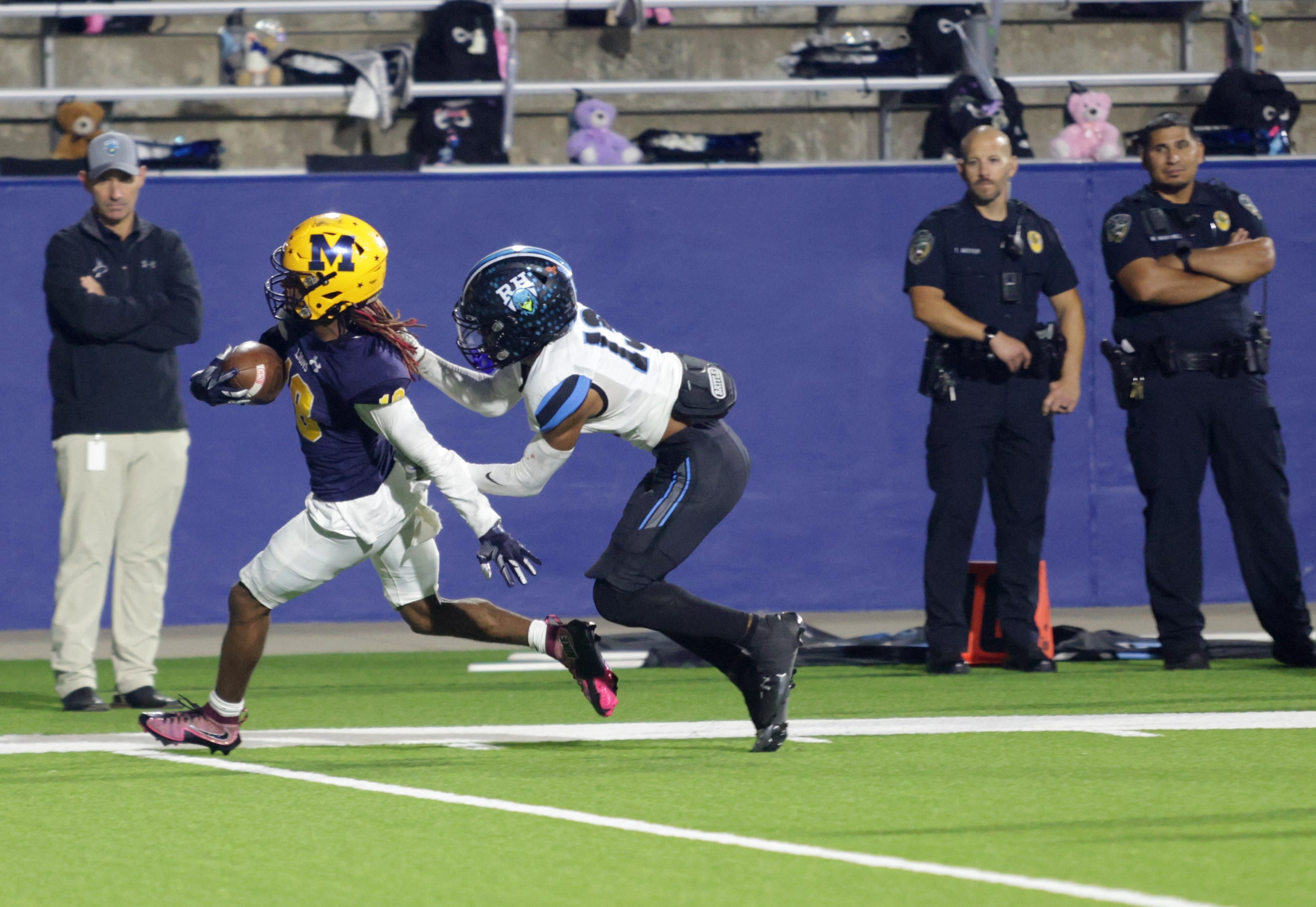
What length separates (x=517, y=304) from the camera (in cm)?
523

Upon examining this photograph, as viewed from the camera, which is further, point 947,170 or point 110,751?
point 947,170

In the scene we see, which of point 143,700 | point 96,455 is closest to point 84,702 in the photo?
point 143,700

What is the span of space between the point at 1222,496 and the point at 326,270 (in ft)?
13.2

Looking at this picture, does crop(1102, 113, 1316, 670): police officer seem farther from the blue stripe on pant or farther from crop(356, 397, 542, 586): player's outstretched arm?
crop(356, 397, 542, 586): player's outstretched arm

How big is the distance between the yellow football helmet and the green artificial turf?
140 centimetres

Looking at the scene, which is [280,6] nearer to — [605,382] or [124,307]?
[124,307]

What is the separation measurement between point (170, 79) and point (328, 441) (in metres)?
7.34

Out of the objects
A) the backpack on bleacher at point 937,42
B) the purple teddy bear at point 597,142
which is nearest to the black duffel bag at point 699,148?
the purple teddy bear at point 597,142

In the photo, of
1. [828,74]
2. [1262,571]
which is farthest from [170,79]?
[1262,571]

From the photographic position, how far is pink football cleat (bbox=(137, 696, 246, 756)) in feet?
18.0

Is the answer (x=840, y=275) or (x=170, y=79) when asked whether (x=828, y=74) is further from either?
(x=170, y=79)

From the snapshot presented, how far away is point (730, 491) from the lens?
552cm

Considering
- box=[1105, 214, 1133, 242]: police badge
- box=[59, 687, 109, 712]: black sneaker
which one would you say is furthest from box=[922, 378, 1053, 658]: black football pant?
box=[59, 687, 109, 712]: black sneaker

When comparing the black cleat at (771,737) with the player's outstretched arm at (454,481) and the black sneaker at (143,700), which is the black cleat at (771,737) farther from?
the black sneaker at (143,700)
